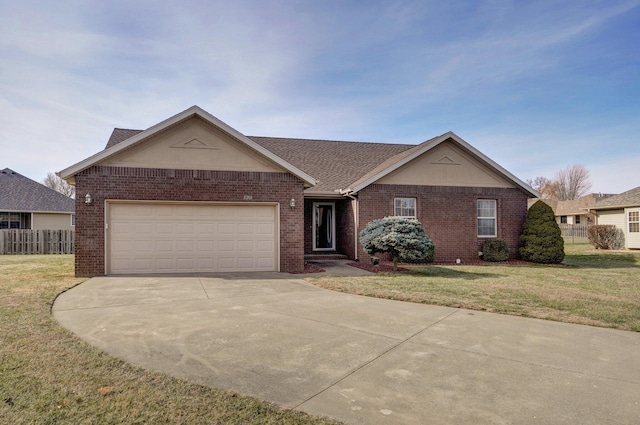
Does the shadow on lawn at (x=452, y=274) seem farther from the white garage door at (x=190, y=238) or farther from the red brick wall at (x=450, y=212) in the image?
the white garage door at (x=190, y=238)

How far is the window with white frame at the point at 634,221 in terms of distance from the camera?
22.0 m

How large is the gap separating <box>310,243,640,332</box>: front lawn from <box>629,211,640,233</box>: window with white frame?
11790mm

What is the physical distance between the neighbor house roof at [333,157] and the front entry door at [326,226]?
1331mm

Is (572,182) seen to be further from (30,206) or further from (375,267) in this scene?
(30,206)

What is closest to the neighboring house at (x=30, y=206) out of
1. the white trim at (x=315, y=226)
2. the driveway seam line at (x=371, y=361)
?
the white trim at (x=315, y=226)

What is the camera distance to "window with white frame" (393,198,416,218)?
15.7 metres

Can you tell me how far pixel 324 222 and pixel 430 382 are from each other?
45.1 feet

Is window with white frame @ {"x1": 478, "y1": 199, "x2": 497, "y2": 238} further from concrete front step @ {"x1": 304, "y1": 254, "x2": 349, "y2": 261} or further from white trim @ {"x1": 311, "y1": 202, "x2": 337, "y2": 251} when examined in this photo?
white trim @ {"x1": 311, "y1": 202, "x2": 337, "y2": 251}

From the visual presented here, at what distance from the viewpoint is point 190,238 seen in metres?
12.1

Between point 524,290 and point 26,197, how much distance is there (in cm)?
2860

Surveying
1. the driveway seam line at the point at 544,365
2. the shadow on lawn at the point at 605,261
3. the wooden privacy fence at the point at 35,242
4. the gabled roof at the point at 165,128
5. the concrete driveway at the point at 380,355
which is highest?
the gabled roof at the point at 165,128

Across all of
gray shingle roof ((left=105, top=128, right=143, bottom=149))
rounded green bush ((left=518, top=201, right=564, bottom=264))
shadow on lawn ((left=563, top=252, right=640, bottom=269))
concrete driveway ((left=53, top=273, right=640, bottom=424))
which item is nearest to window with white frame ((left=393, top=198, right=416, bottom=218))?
rounded green bush ((left=518, top=201, right=564, bottom=264))

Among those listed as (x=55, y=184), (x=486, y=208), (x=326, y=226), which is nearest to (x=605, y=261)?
(x=486, y=208)

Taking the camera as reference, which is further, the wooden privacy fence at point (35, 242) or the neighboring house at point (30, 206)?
the neighboring house at point (30, 206)
